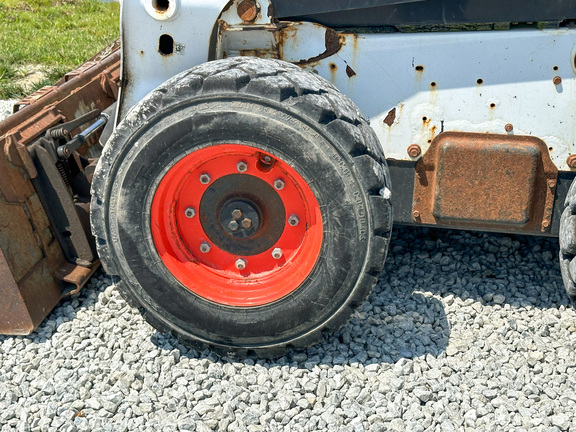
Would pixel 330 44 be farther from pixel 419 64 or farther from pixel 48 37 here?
pixel 48 37

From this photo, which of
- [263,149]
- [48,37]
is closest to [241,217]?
[263,149]

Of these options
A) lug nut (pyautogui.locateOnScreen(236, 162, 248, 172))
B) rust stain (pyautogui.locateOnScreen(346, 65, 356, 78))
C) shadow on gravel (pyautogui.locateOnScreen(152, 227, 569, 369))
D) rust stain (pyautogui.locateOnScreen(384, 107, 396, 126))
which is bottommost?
shadow on gravel (pyautogui.locateOnScreen(152, 227, 569, 369))

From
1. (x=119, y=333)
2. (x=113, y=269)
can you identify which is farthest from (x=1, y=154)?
(x=119, y=333)

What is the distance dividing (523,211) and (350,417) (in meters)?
1.17

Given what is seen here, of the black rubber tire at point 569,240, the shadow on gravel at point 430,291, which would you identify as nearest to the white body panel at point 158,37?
the shadow on gravel at point 430,291

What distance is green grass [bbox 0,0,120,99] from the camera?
816 cm

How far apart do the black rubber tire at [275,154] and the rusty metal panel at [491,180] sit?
36 cm

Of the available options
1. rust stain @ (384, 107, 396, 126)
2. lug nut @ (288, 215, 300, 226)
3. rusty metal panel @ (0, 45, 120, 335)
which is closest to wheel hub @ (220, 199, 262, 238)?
lug nut @ (288, 215, 300, 226)

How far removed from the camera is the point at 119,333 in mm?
3271

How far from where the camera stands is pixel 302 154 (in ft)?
8.84

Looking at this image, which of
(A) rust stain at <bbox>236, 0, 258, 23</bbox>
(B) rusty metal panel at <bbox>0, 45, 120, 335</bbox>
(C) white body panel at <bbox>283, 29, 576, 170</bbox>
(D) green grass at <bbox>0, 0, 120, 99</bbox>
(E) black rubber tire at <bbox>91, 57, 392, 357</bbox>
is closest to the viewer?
(E) black rubber tire at <bbox>91, 57, 392, 357</bbox>

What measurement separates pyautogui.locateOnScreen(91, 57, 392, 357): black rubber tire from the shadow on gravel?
269 mm

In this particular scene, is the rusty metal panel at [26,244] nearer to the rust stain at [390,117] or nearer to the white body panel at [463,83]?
the white body panel at [463,83]

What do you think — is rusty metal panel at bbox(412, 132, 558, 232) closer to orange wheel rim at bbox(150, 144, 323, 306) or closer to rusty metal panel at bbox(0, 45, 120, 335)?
orange wheel rim at bbox(150, 144, 323, 306)
